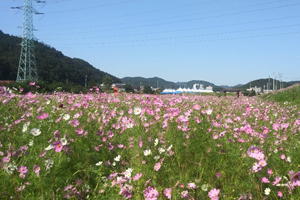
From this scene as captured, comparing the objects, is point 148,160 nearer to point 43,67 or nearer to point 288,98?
point 288,98

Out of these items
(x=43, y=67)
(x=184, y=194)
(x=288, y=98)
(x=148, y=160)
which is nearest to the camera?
(x=184, y=194)

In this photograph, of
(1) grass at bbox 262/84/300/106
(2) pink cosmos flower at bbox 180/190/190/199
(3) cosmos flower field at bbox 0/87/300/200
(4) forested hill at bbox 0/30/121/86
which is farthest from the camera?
(4) forested hill at bbox 0/30/121/86

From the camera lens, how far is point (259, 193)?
2.04 meters

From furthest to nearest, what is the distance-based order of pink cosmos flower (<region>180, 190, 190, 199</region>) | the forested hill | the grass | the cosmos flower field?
the forested hill → the grass → the cosmos flower field → pink cosmos flower (<region>180, 190, 190, 199</region>)

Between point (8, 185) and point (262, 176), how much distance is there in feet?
6.32

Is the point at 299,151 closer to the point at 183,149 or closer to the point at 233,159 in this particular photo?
the point at 233,159

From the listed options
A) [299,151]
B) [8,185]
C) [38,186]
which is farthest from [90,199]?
[299,151]

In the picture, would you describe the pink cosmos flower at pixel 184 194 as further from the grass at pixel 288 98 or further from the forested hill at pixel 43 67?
the forested hill at pixel 43 67

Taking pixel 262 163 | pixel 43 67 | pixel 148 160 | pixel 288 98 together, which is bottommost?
pixel 148 160

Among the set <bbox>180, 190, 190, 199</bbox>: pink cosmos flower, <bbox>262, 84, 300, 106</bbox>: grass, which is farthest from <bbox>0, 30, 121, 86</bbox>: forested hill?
<bbox>180, 190, 190, 199</bbox>: pink cosmos flower

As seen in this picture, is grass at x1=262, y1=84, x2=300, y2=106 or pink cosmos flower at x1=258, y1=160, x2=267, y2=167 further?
grass at x1=262, y1=84, x2=300, y2=106

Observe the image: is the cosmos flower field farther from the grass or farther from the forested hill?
the forested hill

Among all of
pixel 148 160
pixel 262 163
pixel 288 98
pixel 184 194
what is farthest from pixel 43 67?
pixel 262 163

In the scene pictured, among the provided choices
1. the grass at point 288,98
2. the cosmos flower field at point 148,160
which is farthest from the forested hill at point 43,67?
the cosmos flower field at point 148,160
